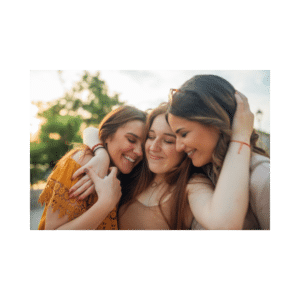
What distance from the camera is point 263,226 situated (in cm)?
375

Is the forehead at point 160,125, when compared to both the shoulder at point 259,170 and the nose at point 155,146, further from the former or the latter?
the shoulder at point 259,170

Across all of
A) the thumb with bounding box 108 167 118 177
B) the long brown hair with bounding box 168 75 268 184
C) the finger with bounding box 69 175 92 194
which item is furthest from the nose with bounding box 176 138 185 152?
the finger with bounding box 69 175 92 194

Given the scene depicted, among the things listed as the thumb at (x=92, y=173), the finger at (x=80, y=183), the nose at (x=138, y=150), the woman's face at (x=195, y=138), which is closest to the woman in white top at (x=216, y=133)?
the woman's face at (x=195, y=138)

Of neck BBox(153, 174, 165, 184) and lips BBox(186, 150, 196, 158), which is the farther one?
neck BBox(153, 174, 165, 184)

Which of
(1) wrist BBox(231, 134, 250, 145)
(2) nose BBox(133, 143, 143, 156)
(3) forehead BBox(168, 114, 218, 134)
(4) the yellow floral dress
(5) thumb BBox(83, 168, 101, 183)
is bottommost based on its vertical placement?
(4) the yellow floral dress

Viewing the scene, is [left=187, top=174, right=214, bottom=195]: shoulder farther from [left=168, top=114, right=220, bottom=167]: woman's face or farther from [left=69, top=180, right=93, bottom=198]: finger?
[left=69, top=180, right=93, bottom=198]: finger

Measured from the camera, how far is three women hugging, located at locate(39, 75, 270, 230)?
3.60 meters

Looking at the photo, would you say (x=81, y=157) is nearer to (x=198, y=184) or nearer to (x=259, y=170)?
(x=198, y=184)

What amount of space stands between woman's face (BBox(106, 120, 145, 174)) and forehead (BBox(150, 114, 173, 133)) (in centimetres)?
14

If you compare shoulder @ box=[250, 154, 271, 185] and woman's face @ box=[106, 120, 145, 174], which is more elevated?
woman's face @ box=[106, 120, 145, 174]

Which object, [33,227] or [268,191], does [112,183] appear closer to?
[33,227]

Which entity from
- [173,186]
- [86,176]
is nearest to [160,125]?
[173,186]

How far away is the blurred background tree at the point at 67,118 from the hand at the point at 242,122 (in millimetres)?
1304

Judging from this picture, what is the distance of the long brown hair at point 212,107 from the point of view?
3604 mm
